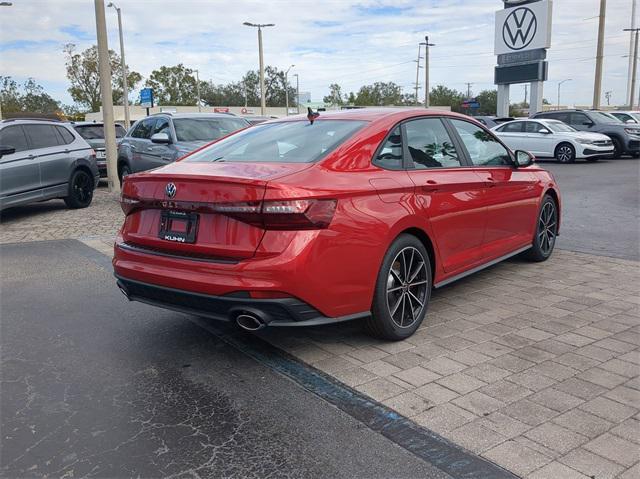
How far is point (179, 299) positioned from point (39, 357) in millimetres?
1207

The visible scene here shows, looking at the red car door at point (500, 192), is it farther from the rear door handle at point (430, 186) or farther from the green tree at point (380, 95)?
the green tree at point (380, 95)

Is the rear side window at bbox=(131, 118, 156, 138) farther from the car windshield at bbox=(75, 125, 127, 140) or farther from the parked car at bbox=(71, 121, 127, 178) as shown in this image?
the car windshield at bbox=(75, 125, 127, 140)

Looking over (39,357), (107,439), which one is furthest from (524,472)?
(39,357)

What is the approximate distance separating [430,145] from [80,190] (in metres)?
8.95

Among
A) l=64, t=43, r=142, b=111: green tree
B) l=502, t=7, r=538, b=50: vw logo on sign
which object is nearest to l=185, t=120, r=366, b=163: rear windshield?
l=502, t=7, r=538, b=50: vw logo on sign

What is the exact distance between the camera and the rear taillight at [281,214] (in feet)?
11.5

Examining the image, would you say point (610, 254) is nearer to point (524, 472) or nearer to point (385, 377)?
point (385, 377)

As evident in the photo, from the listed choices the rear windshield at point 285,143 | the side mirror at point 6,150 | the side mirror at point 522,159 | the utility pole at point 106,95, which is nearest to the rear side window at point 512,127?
the utility pole at point 106,95

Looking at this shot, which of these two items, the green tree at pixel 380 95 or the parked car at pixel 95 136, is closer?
the parked car at pixel 95 136

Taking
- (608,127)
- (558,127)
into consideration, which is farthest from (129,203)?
(608,127)

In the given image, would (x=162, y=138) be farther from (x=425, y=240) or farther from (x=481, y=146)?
(x=425, y=240)

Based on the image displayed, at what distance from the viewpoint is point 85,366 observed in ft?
13.2

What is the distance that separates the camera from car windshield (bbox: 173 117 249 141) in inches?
449

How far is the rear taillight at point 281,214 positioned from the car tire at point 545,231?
3729 millimetres
